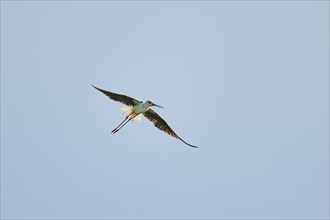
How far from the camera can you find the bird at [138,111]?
116 feet

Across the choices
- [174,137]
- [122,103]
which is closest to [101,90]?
[122,103]

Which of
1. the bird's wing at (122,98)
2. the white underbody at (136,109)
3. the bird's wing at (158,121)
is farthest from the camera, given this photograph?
the bird's wing at (158,121)

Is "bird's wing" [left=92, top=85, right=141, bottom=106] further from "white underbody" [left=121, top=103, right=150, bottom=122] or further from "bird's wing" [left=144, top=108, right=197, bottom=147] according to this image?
"bird's wing" [left=144, top=108, right=197, bottom=147]

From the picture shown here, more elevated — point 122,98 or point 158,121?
point 122,98

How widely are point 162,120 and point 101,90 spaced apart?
330 centimetres

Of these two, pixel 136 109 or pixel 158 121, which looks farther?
pixel 158 121

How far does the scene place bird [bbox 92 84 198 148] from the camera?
35.4 meters

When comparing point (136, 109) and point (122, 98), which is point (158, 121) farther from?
point (122, 98)

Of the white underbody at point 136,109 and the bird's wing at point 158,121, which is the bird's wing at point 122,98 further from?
the bird's wing at point 158,121

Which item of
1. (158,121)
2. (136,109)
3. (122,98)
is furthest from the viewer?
(158,121)

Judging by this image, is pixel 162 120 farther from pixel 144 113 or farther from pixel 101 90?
pixel 101 90

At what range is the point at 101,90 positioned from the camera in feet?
114

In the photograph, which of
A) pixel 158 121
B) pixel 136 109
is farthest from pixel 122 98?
pixel 158 121

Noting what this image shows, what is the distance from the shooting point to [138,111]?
36.1 metres
